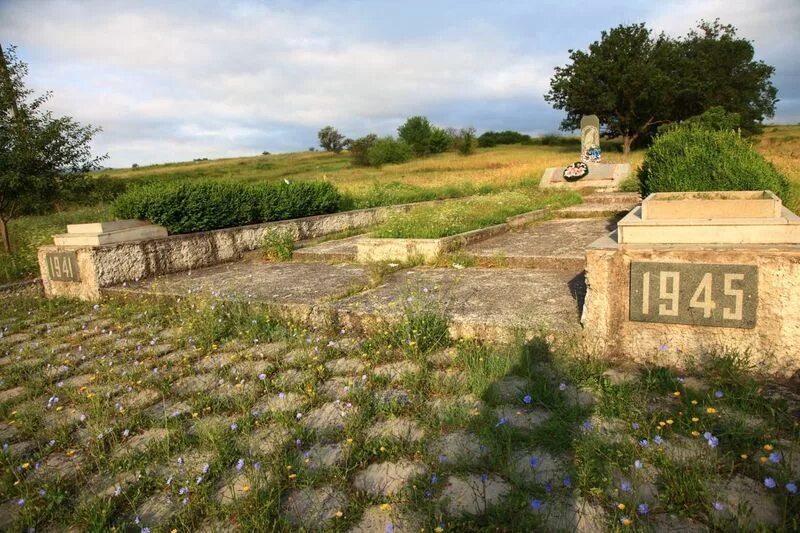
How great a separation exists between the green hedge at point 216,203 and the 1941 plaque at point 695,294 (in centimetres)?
604

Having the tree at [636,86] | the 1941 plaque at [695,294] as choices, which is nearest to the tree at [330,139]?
the tree at [636,86]

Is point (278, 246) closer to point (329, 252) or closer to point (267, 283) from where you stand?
point (329, 252)

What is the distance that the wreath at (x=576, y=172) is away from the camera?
14.8 metres

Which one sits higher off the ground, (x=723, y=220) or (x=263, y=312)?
(x=723, y=220)

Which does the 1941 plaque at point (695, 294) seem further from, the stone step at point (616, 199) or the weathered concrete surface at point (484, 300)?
the stone step at point (616, 199)

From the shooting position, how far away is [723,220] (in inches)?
107

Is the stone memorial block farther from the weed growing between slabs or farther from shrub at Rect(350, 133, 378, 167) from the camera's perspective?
shrub at Rect(350, 133, 378, 167)

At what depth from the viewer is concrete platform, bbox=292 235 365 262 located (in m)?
6.72

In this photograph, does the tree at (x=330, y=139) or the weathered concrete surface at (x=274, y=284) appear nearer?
the weathered concrete surface at (x=274, y=284)

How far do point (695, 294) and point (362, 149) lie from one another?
163 ft

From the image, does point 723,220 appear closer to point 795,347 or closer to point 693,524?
point 795,347

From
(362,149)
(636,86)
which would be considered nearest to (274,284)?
Result: (636,86)

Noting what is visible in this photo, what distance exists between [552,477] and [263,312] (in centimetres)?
301

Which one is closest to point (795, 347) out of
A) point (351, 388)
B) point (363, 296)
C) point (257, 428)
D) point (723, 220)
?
point (723, 220)
